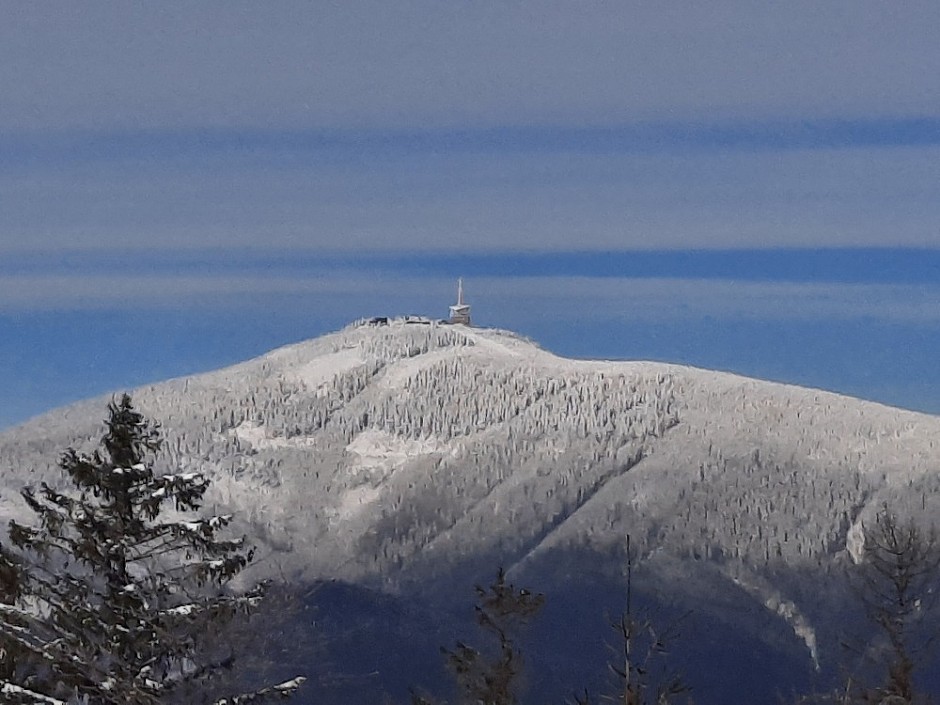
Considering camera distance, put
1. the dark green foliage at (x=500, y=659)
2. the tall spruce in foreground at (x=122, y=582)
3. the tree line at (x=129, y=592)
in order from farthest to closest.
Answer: the dark green foliage at (x=500, y=659) < the tall spruce in foreground at (x=122, y=582) < the tree line at (x=129, y=592)

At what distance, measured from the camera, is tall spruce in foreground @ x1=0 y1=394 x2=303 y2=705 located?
16156 millimetres

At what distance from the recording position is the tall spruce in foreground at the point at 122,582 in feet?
53.0

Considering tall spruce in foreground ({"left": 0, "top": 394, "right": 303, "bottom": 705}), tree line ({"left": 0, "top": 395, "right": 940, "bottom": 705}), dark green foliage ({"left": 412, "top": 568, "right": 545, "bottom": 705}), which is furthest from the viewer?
dark green foliage ({"left": 412, "top": 568, "right": 545, "bottom": 705})

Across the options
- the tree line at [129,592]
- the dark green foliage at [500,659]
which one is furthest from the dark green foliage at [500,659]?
the tree line at [129,592]

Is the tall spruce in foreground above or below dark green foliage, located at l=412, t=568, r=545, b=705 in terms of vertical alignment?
above

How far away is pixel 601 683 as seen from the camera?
523 feet

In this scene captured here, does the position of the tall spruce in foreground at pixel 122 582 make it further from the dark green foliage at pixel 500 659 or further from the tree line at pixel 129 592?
the dark green foliage at pixel 500 659

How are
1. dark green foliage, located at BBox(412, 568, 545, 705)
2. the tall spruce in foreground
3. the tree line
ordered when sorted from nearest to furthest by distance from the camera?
the tree line < the tall spruce in foreground < dark green foliage, located at BBox(412, 568, 545, 705)

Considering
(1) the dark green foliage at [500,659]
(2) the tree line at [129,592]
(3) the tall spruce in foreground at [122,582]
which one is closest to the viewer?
(2) the tree line at [129,592]

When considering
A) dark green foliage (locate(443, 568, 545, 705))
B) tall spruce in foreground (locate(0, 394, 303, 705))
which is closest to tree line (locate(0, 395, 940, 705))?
tall spruce in foreground (locate(0, 394, 303, 705))

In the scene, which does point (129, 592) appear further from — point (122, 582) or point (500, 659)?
point (500, 659)

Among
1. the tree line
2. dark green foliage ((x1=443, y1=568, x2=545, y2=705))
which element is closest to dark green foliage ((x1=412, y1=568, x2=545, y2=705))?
dark green foliage ((x1=443, y1=568, x2=545, y2=705))

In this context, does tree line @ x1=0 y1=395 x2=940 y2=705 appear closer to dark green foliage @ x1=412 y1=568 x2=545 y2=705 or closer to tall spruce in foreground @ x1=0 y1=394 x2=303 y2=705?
tall spruce in foreground @ x1=0 y1=394 x2=303 y2=705

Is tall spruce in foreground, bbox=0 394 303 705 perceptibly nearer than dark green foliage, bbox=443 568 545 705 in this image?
Yes
